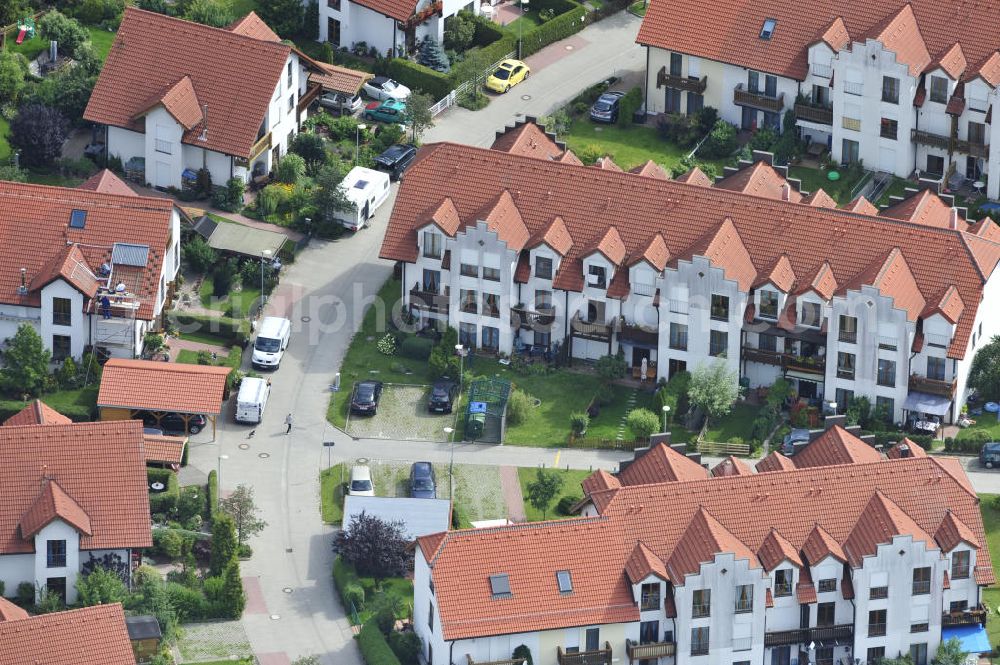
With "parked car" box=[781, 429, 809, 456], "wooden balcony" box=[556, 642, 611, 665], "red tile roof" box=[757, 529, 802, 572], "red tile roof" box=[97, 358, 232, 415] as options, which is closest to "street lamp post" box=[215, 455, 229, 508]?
"red tile roof" box=[97, 358, 232, 415]

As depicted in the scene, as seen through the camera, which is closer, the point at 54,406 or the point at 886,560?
the point at 886,560

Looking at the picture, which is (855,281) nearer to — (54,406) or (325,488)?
(325,488)

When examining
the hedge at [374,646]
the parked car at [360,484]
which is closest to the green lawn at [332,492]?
the parked car at [360,484]

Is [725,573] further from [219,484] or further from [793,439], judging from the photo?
[219,484]

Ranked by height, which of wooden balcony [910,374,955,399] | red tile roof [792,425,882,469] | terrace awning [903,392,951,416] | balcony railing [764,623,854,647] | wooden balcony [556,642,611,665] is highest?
wooden balcony [910,374,955,399]

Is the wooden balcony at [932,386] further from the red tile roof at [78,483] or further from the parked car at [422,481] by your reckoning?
the red tile roof at [78,483]

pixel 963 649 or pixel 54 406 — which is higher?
pixel 54 406

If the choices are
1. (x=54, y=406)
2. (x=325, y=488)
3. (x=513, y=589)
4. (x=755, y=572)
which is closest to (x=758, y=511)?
(x=755, y=572)

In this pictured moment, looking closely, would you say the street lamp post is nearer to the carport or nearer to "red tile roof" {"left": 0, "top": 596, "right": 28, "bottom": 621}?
the carport
